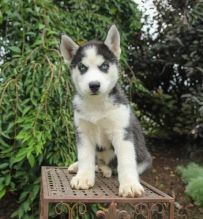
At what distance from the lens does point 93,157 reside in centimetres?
257

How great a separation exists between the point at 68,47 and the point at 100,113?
388 millimetres

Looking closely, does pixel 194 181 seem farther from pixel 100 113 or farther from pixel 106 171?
pixel 100 113

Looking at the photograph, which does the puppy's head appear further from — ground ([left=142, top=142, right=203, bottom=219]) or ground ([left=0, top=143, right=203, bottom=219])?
ground ([left=142, top=142, right=203, bottom=219])

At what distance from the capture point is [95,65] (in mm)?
Result: 2414

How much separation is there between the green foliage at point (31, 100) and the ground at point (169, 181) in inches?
12.4

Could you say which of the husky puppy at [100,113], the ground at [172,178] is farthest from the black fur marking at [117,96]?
the ground at [172,178]

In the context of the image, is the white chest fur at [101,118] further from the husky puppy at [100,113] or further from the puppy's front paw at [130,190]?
the puppy's front paw at [130,190]

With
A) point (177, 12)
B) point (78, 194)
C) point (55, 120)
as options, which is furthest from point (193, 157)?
point (78, 194)

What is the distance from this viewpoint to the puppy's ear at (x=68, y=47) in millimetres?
2572

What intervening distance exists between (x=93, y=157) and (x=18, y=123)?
46.7 inches

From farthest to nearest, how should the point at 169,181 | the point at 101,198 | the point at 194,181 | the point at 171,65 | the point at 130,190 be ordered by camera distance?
1. the point at 171,65
2. the point at 169,181
3. the point at 194,181
4. the point at 130,190
5. the point at 101,198

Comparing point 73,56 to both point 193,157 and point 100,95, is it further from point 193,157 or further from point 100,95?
point 193,157

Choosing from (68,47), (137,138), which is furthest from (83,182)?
(68,47)

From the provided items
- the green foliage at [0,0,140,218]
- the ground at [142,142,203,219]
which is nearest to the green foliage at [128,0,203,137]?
the ground at [142,142,203,219]
